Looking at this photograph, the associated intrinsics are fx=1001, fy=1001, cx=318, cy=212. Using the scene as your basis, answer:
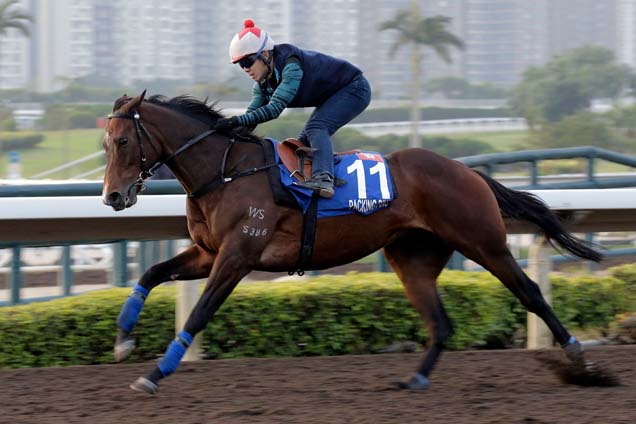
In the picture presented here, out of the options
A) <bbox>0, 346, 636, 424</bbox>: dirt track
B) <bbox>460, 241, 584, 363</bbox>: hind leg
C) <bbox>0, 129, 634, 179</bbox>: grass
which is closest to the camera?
<bbox>0, 346, 636, 424</bbox>: dirt track

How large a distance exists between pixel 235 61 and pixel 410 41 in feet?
100

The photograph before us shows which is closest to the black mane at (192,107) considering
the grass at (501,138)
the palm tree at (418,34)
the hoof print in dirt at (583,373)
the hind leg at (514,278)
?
the hind leg at (514,278)

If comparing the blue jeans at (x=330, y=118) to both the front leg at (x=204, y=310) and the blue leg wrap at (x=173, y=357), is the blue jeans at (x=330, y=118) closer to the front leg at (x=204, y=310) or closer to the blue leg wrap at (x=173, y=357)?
the front leg at (x=204, y=310)

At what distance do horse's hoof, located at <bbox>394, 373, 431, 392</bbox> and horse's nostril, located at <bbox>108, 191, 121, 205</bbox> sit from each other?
1.63 meters

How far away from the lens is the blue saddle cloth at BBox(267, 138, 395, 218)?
5.04 metres

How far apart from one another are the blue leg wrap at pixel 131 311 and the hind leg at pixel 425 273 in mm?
1419

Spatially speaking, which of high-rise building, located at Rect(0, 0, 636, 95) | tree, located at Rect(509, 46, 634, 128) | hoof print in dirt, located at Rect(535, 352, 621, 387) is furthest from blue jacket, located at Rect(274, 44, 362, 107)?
tree, located at Rect(509, 46, 634, 128)

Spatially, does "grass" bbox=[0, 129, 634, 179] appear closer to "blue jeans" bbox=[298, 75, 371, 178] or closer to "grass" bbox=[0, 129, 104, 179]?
"grass" bbox=[0, 129, 104, 179]

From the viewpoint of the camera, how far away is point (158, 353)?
5.68 metres

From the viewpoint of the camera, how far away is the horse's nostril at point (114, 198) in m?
4.68

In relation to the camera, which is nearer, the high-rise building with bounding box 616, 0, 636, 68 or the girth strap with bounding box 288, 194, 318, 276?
the girth strap with bounding box 288, 194, 318, 276

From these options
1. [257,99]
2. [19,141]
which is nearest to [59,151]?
[19,141]

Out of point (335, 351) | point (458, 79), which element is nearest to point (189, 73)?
point (458, 79)

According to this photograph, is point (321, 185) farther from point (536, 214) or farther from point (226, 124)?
point (536, 214)
